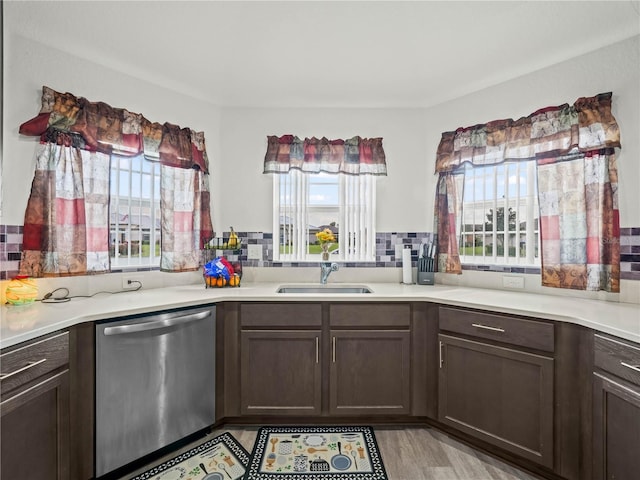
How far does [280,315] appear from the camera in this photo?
2191mm

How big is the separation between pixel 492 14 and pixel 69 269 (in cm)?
289

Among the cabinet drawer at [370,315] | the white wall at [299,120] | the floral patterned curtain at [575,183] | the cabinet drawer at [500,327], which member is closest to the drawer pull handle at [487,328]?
the cabinet drawer at [500,327]

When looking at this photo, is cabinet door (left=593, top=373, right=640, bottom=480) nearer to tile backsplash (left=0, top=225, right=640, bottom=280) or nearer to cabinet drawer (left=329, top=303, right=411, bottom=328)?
tile backsplash (left=0, top=225, right=640, bottom=280)

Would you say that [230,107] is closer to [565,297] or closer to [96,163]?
[96,163]

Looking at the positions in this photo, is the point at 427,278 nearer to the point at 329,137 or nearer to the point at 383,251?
the point at 383,251

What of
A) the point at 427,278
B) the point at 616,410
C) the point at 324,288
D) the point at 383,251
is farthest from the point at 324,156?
the point at 616,410

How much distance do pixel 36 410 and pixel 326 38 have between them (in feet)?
7.71

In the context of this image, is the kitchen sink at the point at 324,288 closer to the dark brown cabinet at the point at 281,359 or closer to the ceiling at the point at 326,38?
the dark brown cabinet at the point at 281,359

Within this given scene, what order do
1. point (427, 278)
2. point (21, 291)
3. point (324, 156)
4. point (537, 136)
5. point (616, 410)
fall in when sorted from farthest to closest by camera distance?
point (324, 156) → point (427, 278) → point (537, 136) → point (21, 291) → point (616, 410)

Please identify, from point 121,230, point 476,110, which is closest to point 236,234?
point 121,230

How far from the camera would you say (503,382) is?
6.11 ft

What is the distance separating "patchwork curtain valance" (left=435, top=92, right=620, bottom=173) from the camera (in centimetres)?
204

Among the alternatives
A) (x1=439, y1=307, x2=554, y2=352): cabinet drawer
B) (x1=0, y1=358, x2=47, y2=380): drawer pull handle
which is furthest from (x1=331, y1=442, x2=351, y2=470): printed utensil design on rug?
(x1=0, y1=358, x2=47, y2=380): drawer pull handle

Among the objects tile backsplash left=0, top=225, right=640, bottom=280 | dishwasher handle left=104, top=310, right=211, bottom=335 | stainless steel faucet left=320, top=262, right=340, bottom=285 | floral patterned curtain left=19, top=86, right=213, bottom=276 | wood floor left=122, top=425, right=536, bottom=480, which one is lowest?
wood floor left=122, top=425, right=536, bottom=480
